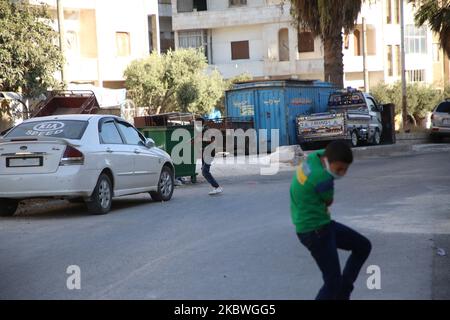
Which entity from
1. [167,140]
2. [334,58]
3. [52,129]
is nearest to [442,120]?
[334,58]

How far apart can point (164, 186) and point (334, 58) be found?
17214 millimetres

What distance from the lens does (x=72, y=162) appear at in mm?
12508

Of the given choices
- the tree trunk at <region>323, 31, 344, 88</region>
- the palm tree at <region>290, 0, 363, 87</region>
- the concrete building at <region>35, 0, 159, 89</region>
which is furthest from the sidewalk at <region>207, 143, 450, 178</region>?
the concrete building at <region>35, 0, 159, 89</region>

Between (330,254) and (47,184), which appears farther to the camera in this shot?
(47,184)

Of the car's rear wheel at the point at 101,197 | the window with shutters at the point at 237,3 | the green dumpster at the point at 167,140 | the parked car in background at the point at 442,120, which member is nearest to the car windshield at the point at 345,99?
the parked car in background at the point at 442,120

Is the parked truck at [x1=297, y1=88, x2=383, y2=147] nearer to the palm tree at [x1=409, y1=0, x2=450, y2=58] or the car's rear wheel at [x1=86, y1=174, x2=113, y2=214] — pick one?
the palm tree at [x1=409, y1=0, x2=450, y2=58]

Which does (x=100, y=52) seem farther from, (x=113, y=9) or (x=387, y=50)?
(x=387, y=50)

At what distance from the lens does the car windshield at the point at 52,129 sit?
516 inches

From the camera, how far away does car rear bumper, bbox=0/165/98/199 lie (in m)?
12.4

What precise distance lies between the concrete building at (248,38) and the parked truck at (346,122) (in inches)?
1008

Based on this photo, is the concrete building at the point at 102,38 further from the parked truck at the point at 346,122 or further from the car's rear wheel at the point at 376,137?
the car's rear wheel at the point at 376,137

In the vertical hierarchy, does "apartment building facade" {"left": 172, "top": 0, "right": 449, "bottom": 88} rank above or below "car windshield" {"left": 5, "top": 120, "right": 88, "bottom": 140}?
above

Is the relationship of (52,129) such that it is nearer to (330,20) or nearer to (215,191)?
(215,191)

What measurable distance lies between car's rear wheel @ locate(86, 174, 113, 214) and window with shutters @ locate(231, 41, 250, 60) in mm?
45983
